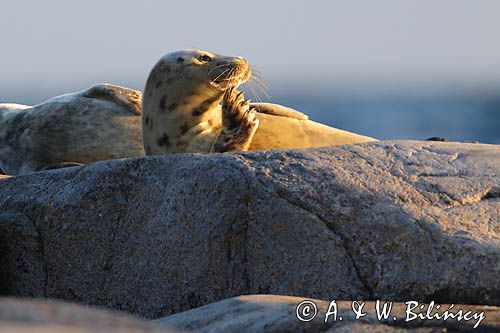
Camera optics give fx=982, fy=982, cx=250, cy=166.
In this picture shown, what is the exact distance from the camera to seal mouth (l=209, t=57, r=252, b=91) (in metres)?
6.17

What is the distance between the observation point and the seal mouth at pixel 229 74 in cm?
617

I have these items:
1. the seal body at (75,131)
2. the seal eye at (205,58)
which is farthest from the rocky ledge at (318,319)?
the seal body at (75,131)

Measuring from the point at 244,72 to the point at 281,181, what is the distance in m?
2.44

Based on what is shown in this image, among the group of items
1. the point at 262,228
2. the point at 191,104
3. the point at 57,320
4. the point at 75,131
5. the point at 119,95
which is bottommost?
the point at 75,131

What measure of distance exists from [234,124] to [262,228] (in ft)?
6.79

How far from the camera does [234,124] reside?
581cm

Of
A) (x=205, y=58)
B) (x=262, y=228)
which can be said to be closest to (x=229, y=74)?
(x=205, y=58)

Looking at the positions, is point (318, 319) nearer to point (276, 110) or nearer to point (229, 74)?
point (229, 74)

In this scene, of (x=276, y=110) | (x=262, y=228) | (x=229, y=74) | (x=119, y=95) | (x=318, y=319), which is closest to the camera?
(x=318, y=319)

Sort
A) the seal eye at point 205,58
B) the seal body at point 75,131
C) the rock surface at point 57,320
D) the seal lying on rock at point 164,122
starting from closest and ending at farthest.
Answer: the rock surface at point 57,320
the seal lying on rock at point 164,122
the seal eye at point 205,58
the seal body at point 75,131

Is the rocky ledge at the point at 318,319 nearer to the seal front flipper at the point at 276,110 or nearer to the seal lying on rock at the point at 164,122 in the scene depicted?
the seal lying on rock at the point at 164,122

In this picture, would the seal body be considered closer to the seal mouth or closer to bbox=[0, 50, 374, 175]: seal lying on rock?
bbox=[0, 50, 374, 175]: seal lying on rock

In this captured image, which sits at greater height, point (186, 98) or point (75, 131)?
point (186, 98)

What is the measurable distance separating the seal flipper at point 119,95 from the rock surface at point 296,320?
4.42m
